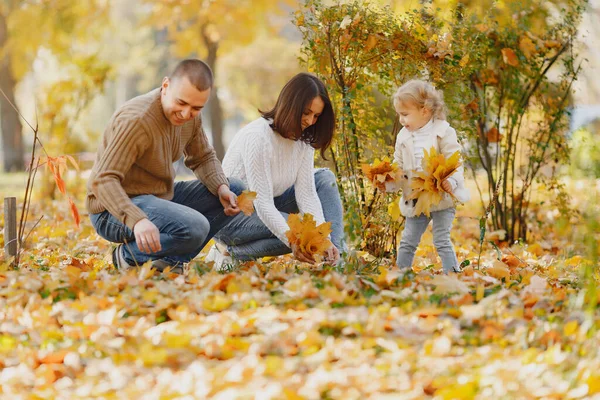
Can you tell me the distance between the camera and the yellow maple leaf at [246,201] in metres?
3.57

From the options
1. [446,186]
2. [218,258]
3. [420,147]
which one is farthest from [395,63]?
[218,258]

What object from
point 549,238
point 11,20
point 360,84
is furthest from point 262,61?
point 360,84

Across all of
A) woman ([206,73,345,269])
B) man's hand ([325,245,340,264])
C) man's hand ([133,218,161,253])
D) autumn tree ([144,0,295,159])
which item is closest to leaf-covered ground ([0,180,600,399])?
man's hand ([133,218,161,253])

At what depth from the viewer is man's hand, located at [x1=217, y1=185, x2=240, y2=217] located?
12.0 ft

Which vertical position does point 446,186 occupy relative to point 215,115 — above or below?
below

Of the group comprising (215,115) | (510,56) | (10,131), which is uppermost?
(215,115)

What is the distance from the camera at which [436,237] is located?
3912 millimetres

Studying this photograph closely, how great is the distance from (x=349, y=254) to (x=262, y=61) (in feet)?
48.8

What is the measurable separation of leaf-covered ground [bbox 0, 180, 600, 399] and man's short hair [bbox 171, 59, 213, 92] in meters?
0.88

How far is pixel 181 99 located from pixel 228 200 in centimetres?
66

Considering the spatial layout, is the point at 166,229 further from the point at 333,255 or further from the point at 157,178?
the point at 333,255

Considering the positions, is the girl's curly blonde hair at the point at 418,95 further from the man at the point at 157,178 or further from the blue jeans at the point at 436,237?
the man at the point at 157,178

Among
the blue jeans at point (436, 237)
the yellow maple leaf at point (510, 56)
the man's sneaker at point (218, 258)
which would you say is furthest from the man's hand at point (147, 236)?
Result: the yellow maple leaf at point (510, 56)

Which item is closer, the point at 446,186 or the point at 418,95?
the point at 446,186
